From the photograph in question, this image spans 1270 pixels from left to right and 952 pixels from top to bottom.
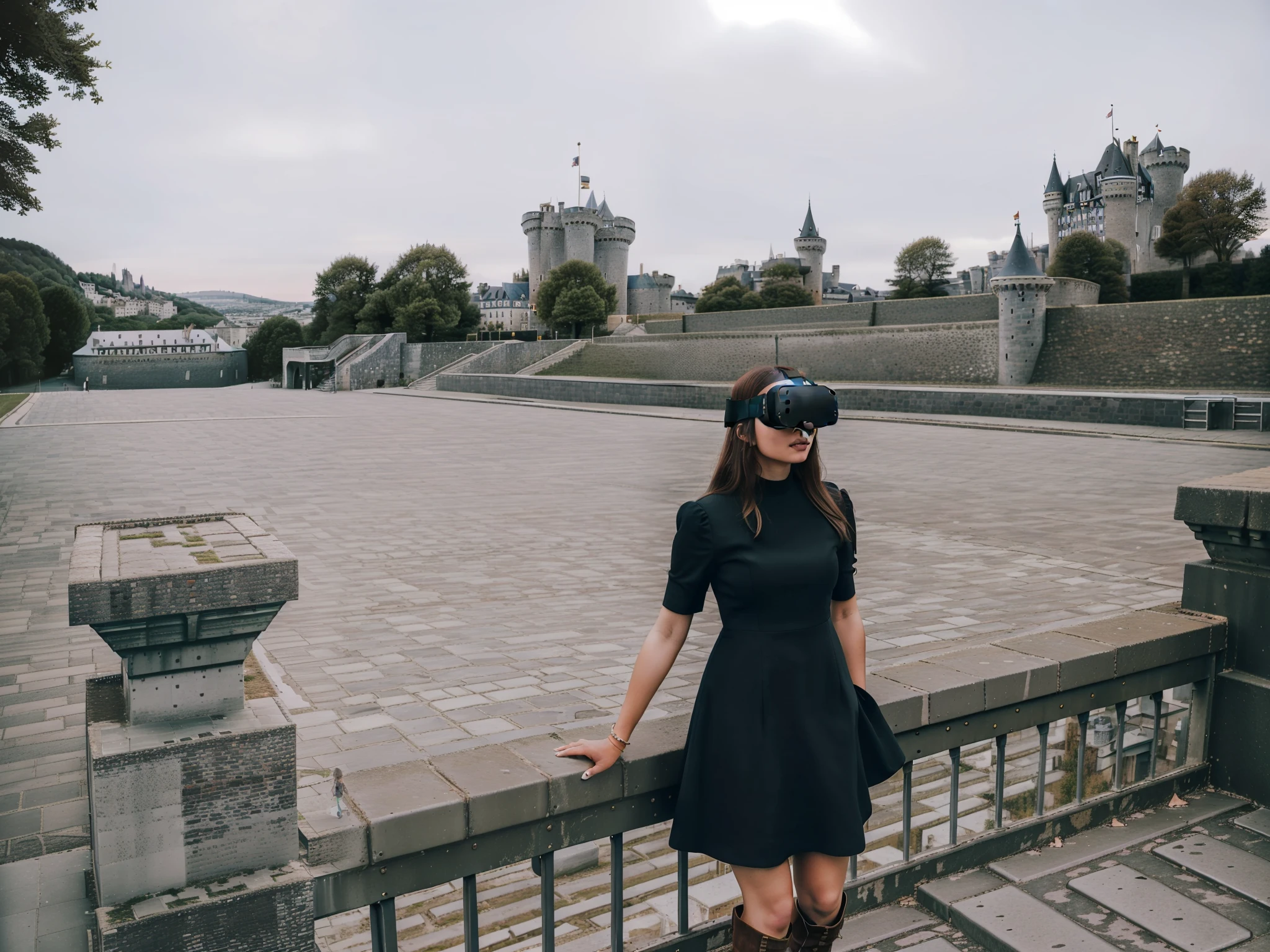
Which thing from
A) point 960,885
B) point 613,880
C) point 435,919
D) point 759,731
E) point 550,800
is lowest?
point 435,919

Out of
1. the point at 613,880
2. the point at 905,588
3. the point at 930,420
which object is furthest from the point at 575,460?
the point at 613,880

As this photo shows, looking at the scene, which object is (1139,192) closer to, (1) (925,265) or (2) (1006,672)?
(1) (925,265)

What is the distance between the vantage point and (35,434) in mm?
21500

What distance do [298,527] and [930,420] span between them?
60.6ft

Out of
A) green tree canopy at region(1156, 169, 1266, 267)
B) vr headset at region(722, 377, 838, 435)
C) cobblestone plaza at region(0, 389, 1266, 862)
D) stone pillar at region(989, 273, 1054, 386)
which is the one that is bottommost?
cobblestone plaza at region(0, 389, 1266, 862)

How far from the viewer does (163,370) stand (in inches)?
2813

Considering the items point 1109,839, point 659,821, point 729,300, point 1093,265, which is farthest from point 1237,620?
point 729,300

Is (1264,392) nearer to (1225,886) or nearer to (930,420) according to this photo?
(930,420)

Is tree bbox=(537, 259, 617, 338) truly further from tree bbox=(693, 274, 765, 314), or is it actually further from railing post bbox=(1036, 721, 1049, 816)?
railing post bbox=(1036, 721, 1049, 816)

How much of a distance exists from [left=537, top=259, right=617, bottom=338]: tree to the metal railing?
207 ft

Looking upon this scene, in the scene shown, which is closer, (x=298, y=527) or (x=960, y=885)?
(x=960, y=885)

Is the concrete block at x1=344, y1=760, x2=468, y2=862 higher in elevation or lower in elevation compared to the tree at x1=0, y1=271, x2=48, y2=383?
lower

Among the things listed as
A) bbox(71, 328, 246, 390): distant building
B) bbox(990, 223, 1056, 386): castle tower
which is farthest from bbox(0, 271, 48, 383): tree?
bbox(71, 328, 246, 390): distant building

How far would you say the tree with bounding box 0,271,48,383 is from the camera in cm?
1108
